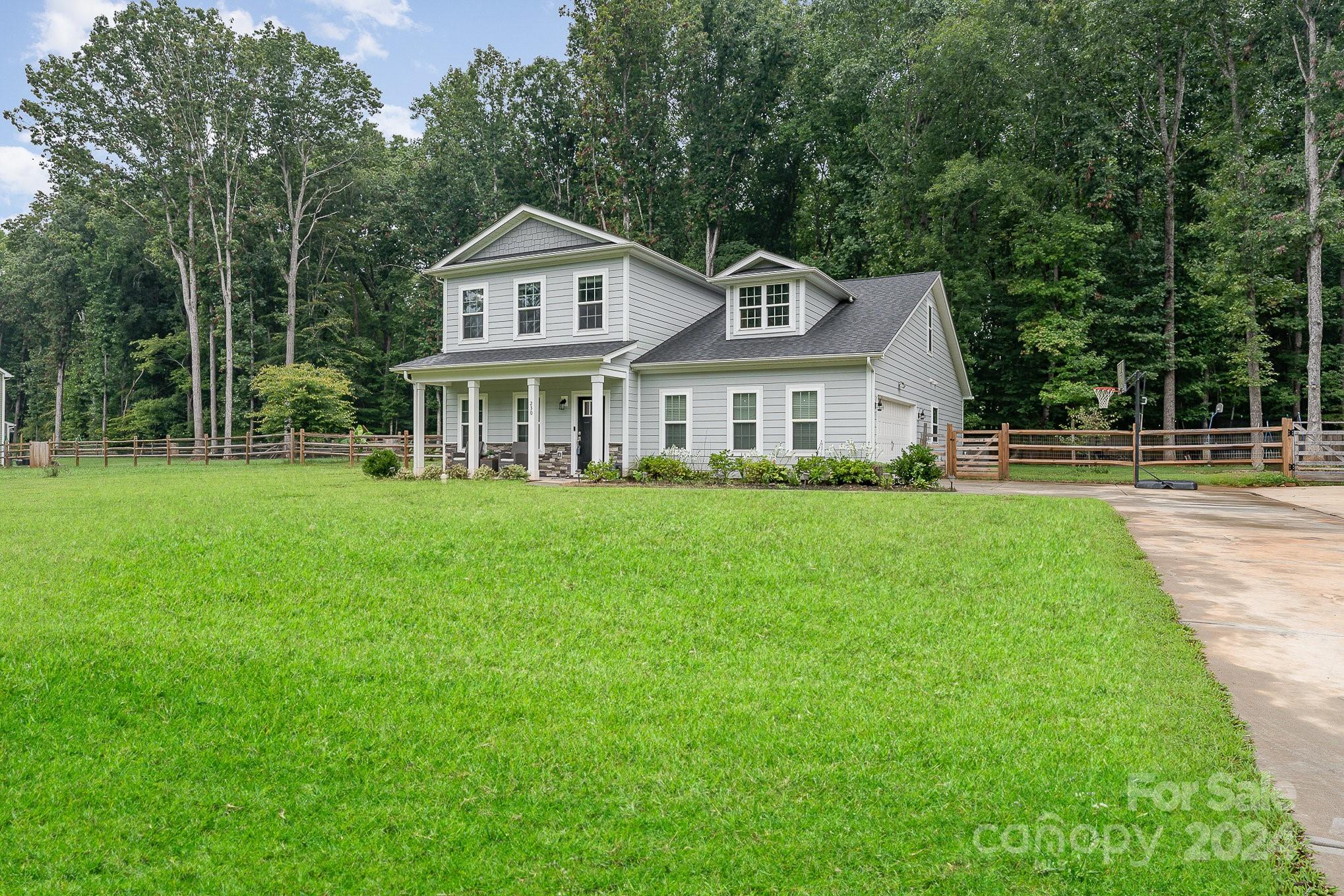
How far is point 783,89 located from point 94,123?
93.6 feet

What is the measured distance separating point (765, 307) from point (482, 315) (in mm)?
7727

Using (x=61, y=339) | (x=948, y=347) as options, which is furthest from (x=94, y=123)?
(x=948, y=347)

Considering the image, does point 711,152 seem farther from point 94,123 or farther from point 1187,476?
point 94,123

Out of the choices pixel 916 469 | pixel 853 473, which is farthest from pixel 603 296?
pixel 916 469

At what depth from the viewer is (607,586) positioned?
6379 mm

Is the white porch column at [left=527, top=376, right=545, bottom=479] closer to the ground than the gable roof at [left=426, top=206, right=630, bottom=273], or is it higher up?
closer to the ground

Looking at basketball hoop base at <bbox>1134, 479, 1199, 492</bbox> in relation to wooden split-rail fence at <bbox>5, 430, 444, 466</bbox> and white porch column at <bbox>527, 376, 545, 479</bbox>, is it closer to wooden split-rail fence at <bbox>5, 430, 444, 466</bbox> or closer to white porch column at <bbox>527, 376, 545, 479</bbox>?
white porch column at <bbox>527, 376, 545, 479</bbox>

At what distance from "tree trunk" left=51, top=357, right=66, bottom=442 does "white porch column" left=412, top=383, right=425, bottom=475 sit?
41.3m

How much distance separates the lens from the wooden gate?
1748 cm

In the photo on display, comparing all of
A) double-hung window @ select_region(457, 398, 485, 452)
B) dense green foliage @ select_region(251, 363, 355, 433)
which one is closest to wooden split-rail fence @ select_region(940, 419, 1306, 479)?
double-hung window @ select_region(457, 398, 485, 452)

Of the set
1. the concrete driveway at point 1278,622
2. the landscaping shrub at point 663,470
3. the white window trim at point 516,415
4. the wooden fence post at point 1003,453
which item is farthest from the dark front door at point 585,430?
the concrete driveway at point 1278,622

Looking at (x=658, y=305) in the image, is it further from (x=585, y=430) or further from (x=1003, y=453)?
(x=1003, y=453)

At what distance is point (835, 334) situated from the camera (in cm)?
1759

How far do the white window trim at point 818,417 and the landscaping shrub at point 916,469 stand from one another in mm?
1795
